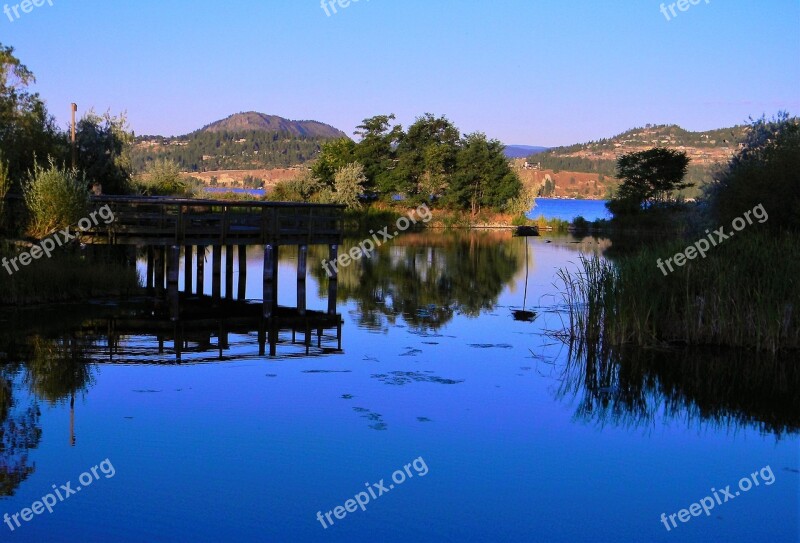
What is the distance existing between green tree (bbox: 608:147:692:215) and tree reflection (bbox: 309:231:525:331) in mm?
17517

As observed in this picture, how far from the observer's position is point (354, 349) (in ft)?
66.1

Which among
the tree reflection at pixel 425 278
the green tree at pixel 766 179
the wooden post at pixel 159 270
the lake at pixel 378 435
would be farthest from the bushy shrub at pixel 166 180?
the green tree at pixel 766 179

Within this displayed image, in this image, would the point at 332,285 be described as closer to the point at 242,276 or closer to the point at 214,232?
the point at 242,276

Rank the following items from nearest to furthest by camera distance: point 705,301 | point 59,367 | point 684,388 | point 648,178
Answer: point 684,388
point 59,367
point 705,301
point 648,178

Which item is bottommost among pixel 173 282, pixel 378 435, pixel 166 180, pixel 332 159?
pixel 378 435

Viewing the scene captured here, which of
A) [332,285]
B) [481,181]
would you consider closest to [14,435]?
[332,285]

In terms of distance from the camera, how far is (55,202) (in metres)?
24.4

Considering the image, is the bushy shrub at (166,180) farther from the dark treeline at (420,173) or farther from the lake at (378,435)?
the lake at (378,435)

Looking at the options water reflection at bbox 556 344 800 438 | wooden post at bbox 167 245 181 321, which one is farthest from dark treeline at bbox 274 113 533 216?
water reflection at bbox 556 344 800 438

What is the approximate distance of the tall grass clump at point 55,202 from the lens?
80.2 ft

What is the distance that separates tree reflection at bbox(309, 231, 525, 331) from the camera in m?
26.8

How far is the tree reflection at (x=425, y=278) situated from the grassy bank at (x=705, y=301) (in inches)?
223

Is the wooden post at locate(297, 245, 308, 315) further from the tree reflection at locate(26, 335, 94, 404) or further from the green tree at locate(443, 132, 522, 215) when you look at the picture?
the green tree at locate(443, 132, 522, 215)

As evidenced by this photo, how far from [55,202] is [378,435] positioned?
15.0 meters
